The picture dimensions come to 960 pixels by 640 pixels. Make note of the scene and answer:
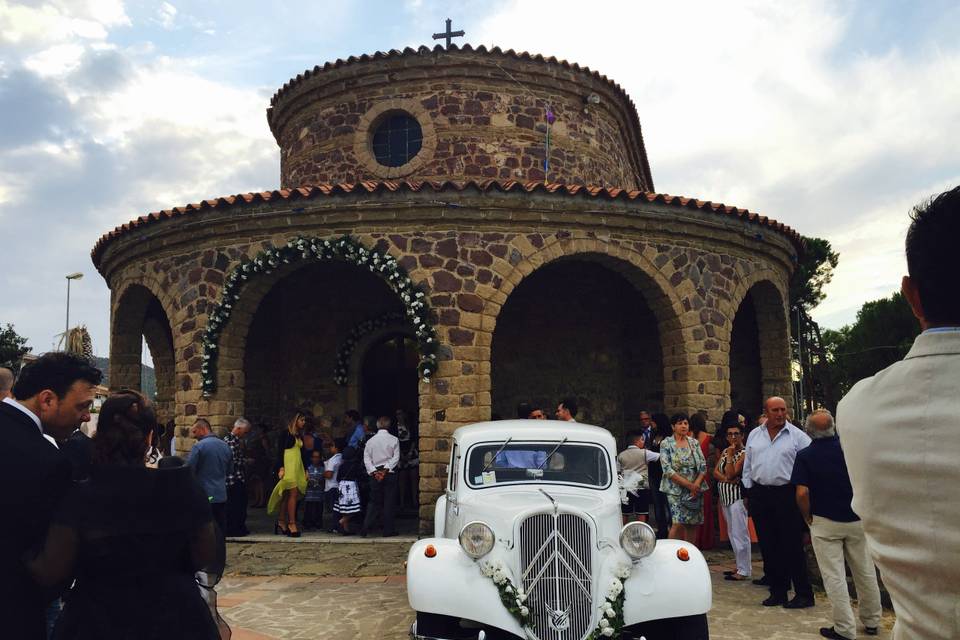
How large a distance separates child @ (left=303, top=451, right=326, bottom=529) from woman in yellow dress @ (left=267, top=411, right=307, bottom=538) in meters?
0.12

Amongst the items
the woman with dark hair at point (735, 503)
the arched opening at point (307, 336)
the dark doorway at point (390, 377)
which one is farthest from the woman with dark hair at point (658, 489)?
the arched opening at point (307, 336)

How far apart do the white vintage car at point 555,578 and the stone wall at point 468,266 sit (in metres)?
4.24

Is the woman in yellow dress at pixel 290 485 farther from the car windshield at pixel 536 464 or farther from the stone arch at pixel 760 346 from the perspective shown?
the stone arch at pixel 760 346

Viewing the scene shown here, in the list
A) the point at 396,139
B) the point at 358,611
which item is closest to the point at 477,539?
the point at 358,611

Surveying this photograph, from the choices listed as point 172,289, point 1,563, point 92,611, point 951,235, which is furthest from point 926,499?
point 172,289

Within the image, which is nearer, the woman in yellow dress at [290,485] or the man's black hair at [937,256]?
the man's black hair at [937,256]

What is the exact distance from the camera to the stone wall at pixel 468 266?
9031 mm

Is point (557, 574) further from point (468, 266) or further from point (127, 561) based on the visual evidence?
point (468, 266)

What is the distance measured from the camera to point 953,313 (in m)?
1.37

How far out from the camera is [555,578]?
4.39 metres

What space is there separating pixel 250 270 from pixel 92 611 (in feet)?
25.6

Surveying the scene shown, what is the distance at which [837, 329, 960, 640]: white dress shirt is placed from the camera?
1.23 m

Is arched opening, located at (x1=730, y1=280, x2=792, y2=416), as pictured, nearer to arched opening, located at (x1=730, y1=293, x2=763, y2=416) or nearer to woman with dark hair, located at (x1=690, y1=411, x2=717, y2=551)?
arched opening, located at (x1=730, y1=293, x2=763, y2=416)

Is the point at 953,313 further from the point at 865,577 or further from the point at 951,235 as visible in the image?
the point at 865,577
